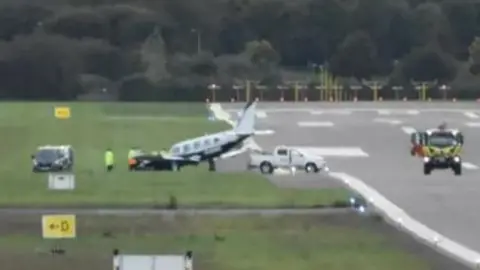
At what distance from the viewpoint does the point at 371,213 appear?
3466 cm

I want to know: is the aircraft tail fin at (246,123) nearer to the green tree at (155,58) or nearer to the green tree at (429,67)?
the green tree at (155,58)

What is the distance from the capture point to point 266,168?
54344 millimetres

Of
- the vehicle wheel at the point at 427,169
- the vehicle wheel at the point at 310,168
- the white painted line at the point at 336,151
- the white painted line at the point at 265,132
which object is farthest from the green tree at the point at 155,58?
the vehicle wheel at the point at 427,169

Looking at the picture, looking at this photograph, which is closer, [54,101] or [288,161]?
[288,161]

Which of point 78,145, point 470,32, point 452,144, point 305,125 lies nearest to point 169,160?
point 452,144

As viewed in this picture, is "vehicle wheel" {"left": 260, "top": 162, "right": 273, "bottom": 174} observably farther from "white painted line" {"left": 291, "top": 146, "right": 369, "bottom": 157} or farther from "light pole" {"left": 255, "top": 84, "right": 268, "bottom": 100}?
"light pole" {"left": 255, "top": 84, "right": 268, "bottom": 100}

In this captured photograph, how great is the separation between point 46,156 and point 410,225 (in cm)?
2328

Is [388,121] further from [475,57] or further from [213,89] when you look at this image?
[475,57]

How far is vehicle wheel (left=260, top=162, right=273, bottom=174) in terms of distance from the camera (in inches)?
2127

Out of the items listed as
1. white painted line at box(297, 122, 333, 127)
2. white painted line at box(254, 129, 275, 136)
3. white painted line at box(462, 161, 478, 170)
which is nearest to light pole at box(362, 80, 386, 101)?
white painted line at box(297, 122, 333, 127)

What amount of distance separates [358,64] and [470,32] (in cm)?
1656

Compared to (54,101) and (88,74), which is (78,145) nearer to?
(54,101)

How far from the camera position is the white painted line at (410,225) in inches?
1069

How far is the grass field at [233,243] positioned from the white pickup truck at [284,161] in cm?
2013
